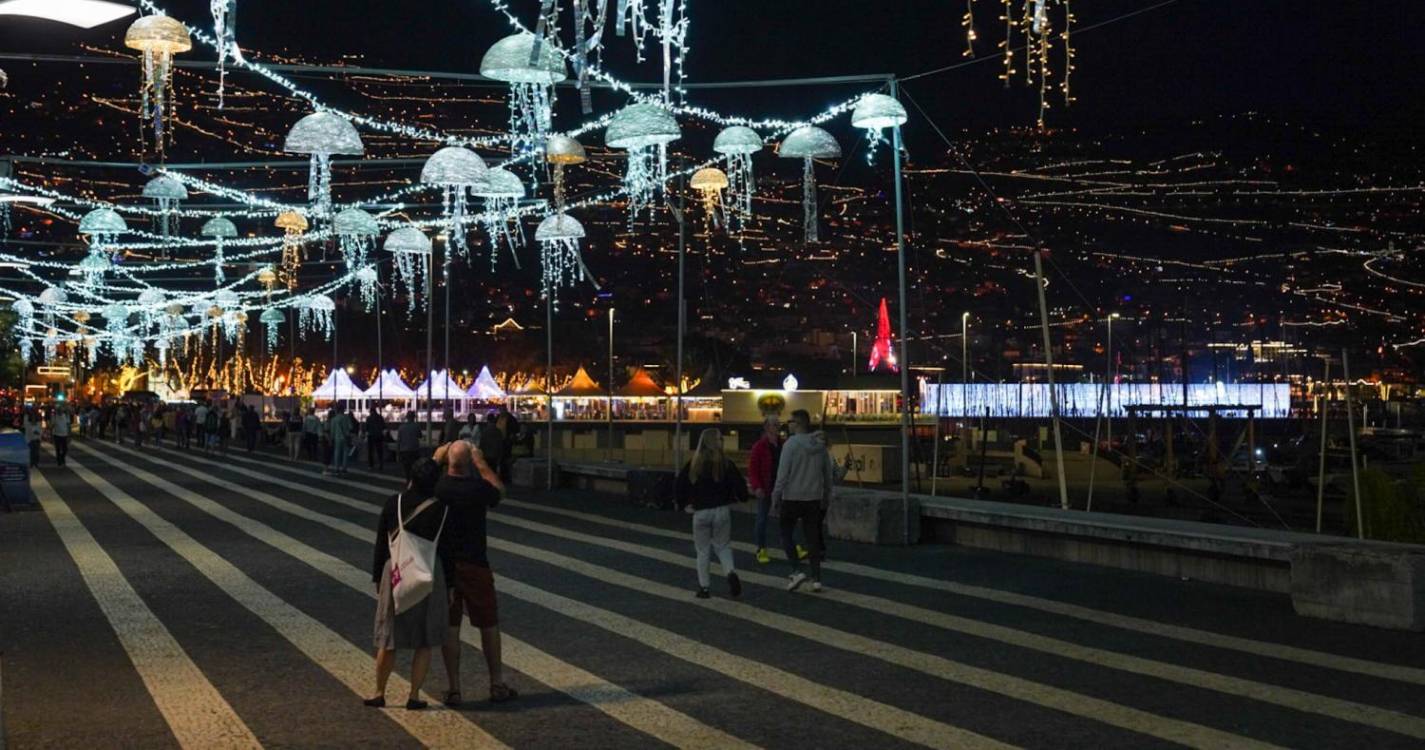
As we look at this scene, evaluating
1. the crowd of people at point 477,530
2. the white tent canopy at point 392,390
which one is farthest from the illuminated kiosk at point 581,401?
the crowd of people at point 477,530

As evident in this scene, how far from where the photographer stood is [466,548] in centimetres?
898

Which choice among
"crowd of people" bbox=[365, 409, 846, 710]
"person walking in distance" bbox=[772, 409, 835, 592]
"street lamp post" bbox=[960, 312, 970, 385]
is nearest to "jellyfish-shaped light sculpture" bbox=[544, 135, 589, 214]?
"person walking in distance" bbox=[772, 409, 835, 592]

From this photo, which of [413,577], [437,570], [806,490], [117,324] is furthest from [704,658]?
[117,324]

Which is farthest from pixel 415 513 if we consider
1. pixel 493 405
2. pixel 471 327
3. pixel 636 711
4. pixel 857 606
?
pixel 471 327

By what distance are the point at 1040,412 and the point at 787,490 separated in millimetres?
72783

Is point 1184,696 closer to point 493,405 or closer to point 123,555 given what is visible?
point 123,555

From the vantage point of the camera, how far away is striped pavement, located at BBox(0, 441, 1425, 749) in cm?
834

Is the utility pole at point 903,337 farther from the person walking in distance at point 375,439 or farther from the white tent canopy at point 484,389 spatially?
the white tent canopy at point 484,389

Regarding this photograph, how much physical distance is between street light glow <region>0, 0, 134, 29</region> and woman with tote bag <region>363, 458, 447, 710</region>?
3.07 m

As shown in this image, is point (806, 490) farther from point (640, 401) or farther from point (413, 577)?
point (640, 401)

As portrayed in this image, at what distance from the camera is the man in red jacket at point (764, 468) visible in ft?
54.5

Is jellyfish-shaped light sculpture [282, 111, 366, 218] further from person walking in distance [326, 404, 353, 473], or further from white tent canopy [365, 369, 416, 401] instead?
white tent canopy [365, 369, 416, 401]

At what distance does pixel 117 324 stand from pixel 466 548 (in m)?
59.6

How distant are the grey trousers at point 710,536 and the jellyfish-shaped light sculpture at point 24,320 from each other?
117 feet
